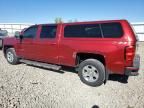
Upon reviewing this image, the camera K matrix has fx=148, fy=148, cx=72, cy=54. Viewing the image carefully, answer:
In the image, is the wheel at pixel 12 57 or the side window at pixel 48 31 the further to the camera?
the wheel at pixel 12 57

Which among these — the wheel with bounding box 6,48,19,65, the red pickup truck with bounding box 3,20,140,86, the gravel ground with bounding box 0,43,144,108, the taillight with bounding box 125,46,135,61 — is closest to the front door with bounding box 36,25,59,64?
the red pickup truck with bounding box 3,20,140,86

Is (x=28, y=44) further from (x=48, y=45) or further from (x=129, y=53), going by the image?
(x=129, y=53)

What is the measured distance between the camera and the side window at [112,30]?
426 cm

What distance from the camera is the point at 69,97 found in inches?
156

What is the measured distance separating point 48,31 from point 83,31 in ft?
5.03

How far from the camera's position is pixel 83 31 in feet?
16.3

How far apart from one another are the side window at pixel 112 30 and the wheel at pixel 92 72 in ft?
3.03

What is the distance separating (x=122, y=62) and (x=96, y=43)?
3.11ft

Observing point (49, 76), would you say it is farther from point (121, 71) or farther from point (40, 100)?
point (121, 71)

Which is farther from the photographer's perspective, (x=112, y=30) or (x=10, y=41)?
(x=10, y=41)

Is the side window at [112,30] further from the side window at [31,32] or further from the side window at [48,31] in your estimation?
the side window at [31,32]

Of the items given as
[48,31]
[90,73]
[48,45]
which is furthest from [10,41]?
[90,73]

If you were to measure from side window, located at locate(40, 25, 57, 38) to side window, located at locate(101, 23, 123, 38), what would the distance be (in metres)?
1.89

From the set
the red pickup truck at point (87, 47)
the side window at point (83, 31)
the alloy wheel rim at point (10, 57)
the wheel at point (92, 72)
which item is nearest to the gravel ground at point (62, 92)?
the wheel at point (92, 72)
